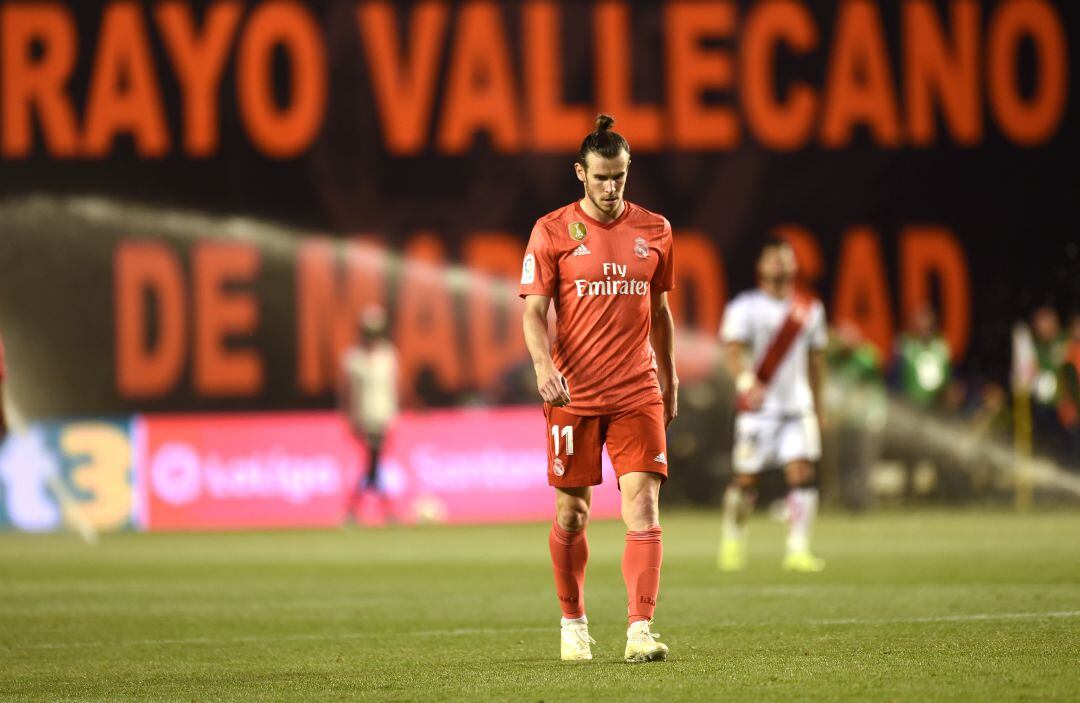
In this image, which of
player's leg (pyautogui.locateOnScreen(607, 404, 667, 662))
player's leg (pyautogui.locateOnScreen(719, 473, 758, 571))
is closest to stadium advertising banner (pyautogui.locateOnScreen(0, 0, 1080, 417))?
player's leg (pyautogui.locateOnScreen(719, 473, 758, 571))

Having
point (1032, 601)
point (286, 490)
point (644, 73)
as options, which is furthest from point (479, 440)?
point (1032, 601)

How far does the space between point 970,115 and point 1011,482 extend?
16.1 feet

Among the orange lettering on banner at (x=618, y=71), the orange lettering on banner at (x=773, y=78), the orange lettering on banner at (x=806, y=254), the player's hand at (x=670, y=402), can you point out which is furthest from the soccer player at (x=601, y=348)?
the orange lettering on banner at (x=773, y=78)

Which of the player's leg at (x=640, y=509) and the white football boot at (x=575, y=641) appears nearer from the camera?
the player's leg at (x=640, y=509)

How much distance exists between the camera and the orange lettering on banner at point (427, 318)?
25812mm

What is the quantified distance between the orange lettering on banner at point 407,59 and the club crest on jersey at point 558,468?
18.1 m

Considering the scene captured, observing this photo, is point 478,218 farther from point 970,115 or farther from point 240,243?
point 970,115

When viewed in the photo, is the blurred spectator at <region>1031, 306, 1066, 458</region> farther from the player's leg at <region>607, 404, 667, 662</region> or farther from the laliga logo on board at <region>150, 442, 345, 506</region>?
the player's leg at <region>607, 404, 667, 662</region>

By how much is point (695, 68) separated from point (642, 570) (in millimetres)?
18542

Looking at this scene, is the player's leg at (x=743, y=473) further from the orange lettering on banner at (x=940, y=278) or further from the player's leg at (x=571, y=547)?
the orange lettering on banner at (x=940, y=278)

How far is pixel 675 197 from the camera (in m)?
26.2

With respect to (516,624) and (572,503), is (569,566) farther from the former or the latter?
(516,624)

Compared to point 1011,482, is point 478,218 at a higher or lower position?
higher

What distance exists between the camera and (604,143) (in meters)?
8.13
